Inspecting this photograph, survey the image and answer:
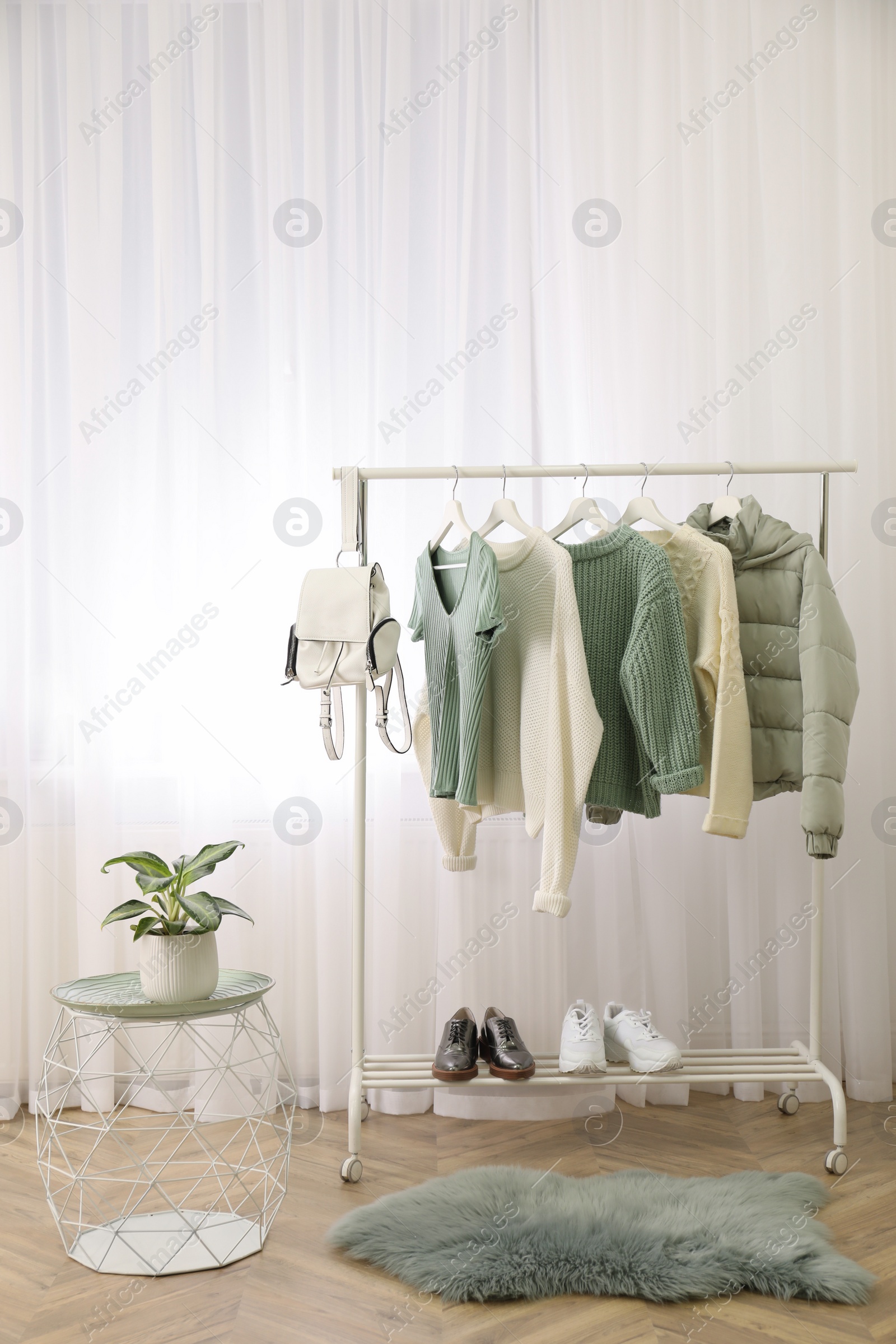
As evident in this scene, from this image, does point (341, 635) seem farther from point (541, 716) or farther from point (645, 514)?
point (645, 514)

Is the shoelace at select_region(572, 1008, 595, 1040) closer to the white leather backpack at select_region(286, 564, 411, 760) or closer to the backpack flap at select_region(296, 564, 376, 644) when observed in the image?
the white leather backpack at select_region(286, 564, 411, 760)

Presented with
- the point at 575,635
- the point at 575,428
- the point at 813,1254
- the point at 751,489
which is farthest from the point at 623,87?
the point at 813,1254

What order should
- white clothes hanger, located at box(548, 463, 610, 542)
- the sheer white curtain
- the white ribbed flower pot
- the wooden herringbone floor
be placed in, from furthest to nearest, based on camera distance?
the sheer white curtain → white clothes hanger, located at box(548, 463, 610, 542) → the white ribbed flower pot → the wooden herringbone floor

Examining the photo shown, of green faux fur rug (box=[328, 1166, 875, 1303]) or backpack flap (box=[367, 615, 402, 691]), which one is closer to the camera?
green faux fur rug (box=[328, 1166, 875, 1303])

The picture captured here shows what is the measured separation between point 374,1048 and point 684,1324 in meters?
1.13

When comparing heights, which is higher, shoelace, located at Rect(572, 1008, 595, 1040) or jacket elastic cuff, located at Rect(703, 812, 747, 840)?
jacket elastic cuff, located at Rect(703, 812, 747, 840)

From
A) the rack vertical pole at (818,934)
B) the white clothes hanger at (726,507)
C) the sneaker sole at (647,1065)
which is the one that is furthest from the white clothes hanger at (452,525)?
the sneaker sole at (647,1065)

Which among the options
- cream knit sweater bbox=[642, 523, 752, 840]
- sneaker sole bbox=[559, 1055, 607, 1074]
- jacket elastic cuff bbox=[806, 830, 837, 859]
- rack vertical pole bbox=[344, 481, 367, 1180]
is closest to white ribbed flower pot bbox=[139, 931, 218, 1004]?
rack vertical pole bbox=[344, 481, 367, 1180]

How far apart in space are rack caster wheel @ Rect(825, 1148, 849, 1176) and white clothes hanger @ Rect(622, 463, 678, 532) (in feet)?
4.55

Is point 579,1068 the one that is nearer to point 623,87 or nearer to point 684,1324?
point 684,1324

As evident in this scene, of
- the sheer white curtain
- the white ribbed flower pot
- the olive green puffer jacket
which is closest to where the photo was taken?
the white ribbed flower pot

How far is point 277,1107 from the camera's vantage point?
2609 millimetres

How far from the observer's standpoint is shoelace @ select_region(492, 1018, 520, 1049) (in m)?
2.19

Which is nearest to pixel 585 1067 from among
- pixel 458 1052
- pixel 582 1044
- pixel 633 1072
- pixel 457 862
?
pixel 582 1044
